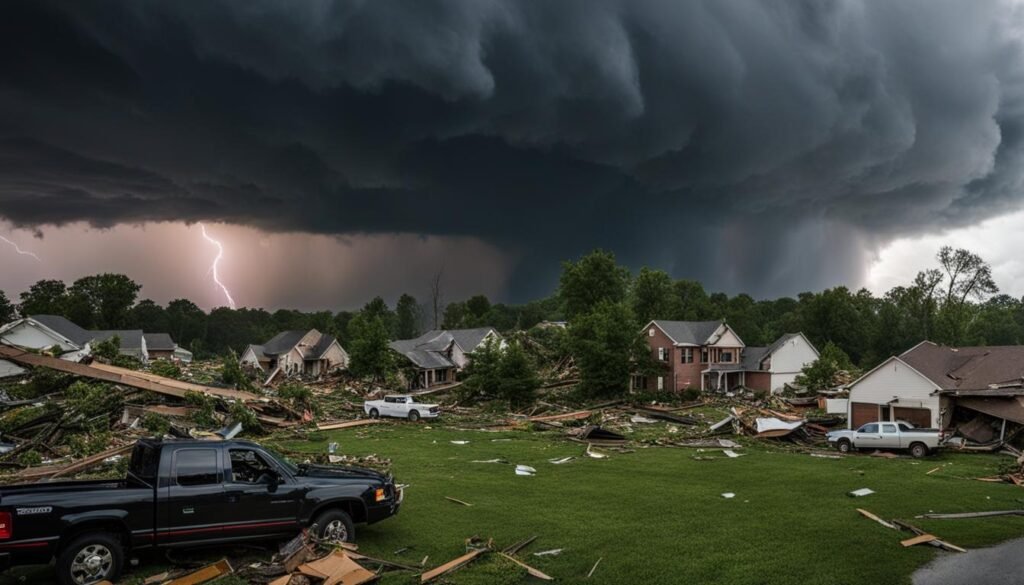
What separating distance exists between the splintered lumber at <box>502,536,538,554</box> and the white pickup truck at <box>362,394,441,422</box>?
26.8m

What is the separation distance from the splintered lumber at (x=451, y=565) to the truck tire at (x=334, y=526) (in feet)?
6.66

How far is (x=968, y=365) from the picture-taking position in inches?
1228

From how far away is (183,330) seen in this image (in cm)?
14962

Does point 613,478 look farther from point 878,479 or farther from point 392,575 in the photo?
point 392,575

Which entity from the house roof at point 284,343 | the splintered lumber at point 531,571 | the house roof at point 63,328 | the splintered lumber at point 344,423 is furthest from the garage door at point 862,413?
the house roof at point 284,343

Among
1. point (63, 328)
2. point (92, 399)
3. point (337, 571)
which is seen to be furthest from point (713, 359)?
point (63, 328)

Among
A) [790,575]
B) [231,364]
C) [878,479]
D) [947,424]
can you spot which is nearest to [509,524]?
[790,575]

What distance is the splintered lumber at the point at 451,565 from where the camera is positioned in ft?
31.9

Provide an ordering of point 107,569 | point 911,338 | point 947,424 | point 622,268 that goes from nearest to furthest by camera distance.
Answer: point 107,569 → point 947,424 → point 911,338 → point 622,268

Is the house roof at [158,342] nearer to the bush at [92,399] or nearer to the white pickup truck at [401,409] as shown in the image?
the white pickup truck at [401,409]

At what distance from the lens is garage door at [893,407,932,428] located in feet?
98.4

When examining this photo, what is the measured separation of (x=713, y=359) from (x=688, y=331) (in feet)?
12.0

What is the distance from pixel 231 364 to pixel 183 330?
123135mm

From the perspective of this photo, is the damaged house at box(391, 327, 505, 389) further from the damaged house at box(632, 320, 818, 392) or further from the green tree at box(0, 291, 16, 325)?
the green tree at box(0, 291, 16, 325)
